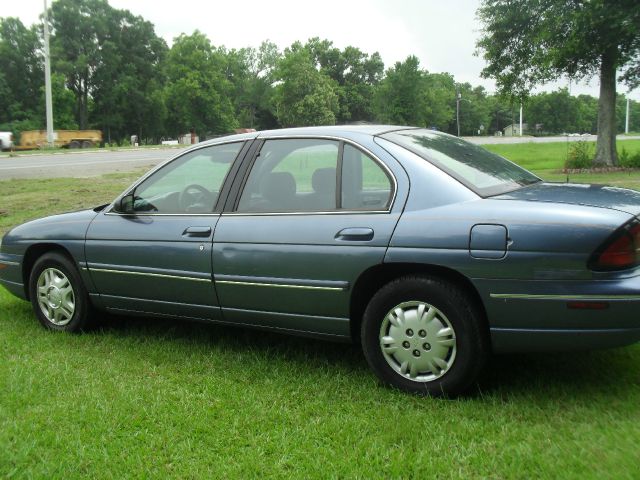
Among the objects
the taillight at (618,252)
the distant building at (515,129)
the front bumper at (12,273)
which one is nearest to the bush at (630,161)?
the taillight at (618,252)

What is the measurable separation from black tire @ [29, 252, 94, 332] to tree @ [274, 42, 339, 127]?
34127mm

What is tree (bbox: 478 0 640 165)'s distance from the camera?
17125mm

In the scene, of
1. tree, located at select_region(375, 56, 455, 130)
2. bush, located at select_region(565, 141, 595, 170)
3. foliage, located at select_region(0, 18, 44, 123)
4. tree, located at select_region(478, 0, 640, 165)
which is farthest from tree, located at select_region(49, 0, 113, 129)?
bush, located at select_region(565, 141, 595, 170)

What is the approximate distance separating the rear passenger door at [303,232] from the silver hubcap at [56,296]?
155 cm

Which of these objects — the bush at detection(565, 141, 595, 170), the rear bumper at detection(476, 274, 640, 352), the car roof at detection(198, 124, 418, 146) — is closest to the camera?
the rear bumper at detection(476, 274, 640, 352)

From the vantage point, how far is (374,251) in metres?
3.49

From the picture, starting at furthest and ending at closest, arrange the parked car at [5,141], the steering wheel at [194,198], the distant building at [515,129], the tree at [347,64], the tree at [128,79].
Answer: the distant building at [515,129], the tree at [347,64], the tree at [128,79], the parked car at [5,141], the steering wheel at [194,198]

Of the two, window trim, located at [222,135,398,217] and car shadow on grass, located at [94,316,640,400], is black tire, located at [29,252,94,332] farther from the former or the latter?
window trim, located at [222,135,398,217]

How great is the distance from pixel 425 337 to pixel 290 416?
821mm

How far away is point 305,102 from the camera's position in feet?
155

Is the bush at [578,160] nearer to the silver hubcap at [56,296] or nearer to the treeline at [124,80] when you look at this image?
the silver hubcap at [56,296]

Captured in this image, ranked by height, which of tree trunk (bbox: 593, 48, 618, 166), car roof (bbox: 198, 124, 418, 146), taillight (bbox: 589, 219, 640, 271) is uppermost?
tree trunk (bbox: 593, 48, 618, 166)

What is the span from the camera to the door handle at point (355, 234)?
11.6 ft

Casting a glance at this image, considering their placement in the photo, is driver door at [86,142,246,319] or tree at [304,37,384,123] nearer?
driver door at [86,142,246,319]
